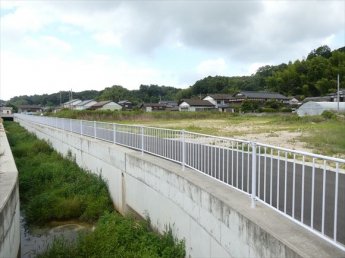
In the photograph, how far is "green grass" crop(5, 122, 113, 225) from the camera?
8367mm

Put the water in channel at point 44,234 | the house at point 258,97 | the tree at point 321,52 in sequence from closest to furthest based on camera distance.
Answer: the water in channel at point 44,234
the house at point 258,97
the tree at point 321,52

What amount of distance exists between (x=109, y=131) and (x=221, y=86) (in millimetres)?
96907

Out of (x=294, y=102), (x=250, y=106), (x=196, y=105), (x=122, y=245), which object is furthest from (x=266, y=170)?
(x=294, y=102)

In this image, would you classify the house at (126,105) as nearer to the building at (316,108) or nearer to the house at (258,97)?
the house at (258,97)

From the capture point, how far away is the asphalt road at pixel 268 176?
374 centimetres

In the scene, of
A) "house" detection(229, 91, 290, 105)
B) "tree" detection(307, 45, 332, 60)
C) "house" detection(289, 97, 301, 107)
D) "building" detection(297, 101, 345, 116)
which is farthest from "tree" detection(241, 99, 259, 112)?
"tree" detection(307, 45, 332, 60)

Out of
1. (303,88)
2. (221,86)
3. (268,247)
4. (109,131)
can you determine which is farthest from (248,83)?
(268,247)

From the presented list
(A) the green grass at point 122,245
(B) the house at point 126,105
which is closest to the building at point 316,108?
(A) the green grass at point 122,245

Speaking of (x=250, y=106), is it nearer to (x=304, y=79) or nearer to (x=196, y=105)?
(x=196, y=105)

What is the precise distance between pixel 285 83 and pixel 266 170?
83.0 metres

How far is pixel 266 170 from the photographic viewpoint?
6137 mm

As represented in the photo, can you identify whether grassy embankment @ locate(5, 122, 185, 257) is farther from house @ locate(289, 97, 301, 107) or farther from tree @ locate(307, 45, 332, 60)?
tree @ locate(307, 45, 332, 60)

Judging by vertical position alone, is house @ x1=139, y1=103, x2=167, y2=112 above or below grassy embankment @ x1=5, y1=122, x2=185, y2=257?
above

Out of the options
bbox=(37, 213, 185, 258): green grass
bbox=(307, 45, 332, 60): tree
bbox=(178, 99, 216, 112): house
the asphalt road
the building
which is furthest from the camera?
bbox=(307, 45, 332, 60): tree
